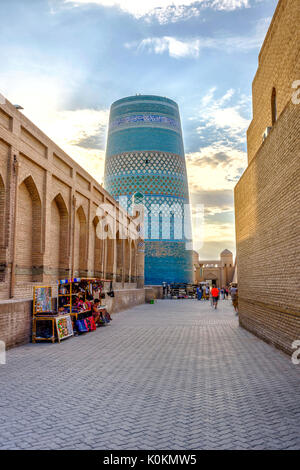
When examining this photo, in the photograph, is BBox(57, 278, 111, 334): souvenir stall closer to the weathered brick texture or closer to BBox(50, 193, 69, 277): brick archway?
BBox(50, 193, 69, 277): brick archway

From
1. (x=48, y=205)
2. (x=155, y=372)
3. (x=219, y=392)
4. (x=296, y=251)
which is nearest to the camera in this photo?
(x=219, y=392)

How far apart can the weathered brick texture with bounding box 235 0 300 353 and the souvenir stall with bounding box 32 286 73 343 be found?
4064 mm

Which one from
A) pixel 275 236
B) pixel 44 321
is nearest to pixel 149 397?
pixel 275 236

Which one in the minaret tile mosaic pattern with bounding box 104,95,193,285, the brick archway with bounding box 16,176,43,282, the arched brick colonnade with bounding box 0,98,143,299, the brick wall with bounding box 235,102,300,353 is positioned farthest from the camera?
the minaret tile mosaic pattern with bounding box 104,95,193,285

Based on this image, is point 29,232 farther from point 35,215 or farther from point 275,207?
point 275,207

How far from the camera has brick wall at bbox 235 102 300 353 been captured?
21.1 ft

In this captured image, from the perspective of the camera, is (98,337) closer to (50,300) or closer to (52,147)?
(50,300)

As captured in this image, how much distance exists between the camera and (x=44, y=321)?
8.56 meters

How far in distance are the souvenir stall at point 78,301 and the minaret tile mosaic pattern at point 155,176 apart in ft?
74.9

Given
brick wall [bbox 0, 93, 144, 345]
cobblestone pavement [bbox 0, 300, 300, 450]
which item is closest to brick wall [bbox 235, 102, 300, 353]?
cobblestone pavement [bbox 0, 300, 300, 450]

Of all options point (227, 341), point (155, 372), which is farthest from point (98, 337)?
point (155, 372)

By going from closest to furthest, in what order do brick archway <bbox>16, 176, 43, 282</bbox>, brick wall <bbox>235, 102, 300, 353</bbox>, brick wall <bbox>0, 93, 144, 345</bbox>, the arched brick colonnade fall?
brick wall <bbox>235, 102, 300, 353</bbox> → brick wall <bbox>0, 93, 144, 345</bbox> → the arched brick colonnade → brick archway <bbox>16, 176, 43, 282</bbox>

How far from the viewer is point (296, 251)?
20.8ft

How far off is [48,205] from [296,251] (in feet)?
23.3
